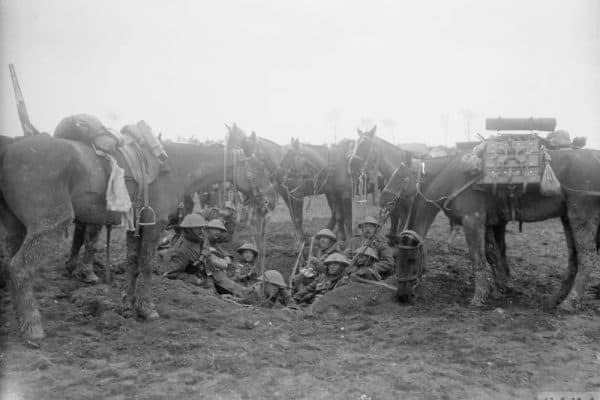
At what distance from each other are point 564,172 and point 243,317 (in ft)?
15.7

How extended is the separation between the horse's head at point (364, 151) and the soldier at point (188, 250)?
11.8 feet

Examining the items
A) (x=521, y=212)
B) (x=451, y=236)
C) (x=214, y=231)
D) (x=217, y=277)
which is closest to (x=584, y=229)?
(x=521, y=212)

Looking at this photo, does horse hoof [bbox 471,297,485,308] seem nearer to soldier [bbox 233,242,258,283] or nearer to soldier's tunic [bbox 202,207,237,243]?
soldier [bbox 233,242,258,283]

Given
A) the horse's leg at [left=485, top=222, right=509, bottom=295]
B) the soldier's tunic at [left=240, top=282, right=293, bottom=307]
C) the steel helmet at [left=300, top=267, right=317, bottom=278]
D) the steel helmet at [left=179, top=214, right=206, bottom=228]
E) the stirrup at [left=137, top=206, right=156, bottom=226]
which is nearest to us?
the stirrup at [left=137, top=206, right=156, bottom=226]

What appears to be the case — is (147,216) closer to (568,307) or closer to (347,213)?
(568,307)

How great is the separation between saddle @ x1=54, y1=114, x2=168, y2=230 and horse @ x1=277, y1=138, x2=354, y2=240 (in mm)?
5180

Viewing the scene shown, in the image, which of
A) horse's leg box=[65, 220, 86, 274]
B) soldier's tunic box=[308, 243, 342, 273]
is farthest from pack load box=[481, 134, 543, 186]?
horse's leg box=[65, 220, 86, 274]

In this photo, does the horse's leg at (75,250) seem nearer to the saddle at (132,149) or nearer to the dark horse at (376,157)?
the saddle at (132,149)

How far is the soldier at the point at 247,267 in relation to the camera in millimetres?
9531

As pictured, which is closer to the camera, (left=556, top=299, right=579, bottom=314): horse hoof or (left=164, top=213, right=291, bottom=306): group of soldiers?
(left=556, top=299, right=579, bottom=314): horse hoof

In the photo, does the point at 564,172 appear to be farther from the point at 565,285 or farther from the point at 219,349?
the point at 219,349

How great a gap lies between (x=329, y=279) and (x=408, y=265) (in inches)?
68.6

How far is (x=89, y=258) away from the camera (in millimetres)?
8477

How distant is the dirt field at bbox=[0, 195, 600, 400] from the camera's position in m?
4.66
